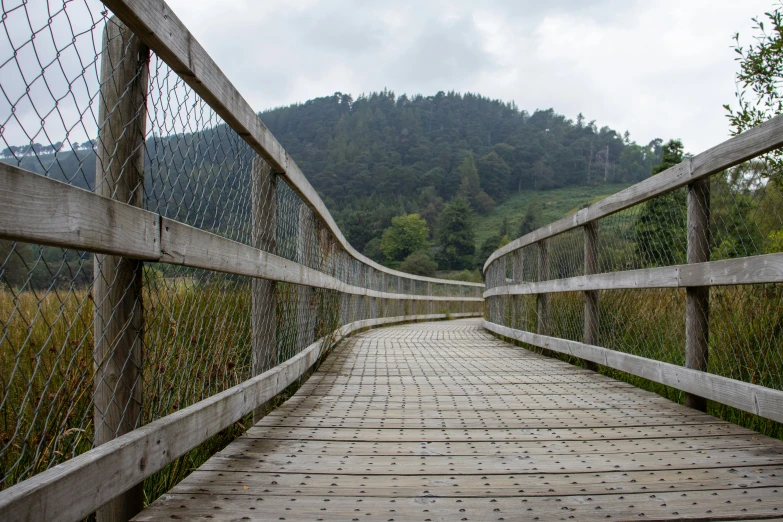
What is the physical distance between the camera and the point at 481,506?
Result: 1811mm

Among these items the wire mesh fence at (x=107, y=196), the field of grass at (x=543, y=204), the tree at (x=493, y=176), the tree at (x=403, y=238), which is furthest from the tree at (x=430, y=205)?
the wire mesh fence at (x=107, y=196)

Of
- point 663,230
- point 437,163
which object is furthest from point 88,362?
point 437,163

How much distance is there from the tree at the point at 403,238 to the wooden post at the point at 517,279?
6641 cm

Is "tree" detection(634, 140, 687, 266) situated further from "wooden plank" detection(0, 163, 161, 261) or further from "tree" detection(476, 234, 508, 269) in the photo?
"tree" detection(476, 234, 508, 269)

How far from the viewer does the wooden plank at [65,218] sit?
111 centimetres

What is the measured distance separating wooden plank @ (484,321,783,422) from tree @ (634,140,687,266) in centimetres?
59

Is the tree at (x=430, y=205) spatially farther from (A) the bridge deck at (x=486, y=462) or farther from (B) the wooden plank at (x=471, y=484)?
(B) the wooden plank at (x=471, y=484)

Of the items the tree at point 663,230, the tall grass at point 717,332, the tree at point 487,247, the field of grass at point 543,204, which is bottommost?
the tall grass at point 717,332

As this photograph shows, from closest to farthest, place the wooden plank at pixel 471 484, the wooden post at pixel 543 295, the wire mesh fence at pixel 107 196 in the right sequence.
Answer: the wire mesh fence at pixel 107 196
the wooden plank at pixel 471 484
the wooden post at pixel 543 295

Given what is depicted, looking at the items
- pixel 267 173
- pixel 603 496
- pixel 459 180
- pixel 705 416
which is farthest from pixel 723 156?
pixel 459 180

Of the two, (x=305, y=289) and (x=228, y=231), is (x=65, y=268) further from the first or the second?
(x=305, y=289)

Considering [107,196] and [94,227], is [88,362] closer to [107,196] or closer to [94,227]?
[107,196]

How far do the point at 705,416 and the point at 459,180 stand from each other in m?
93.8

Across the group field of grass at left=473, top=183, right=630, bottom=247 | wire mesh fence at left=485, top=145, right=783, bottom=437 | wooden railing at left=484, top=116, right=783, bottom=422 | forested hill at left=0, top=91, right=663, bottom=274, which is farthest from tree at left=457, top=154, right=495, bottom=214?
wire mesh fence at left=485, top=145, right=783, bottom=437
